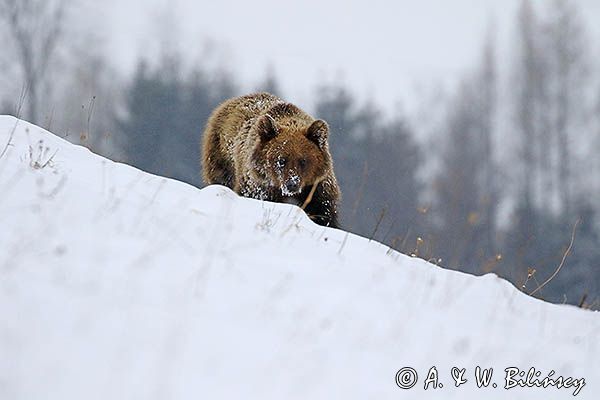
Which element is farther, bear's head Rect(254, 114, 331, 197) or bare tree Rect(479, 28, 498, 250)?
bare tree Rect(479, 28, 498, 250)

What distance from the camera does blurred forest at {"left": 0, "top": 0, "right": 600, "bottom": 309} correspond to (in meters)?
24.5

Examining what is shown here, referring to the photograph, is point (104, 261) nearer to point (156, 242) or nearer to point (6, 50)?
point (156, 242)

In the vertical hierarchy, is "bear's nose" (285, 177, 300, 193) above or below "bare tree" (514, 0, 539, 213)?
below

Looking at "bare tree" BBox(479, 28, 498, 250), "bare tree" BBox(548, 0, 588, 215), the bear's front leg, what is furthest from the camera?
"bare tree" BBox(479, 28, 498, 250)

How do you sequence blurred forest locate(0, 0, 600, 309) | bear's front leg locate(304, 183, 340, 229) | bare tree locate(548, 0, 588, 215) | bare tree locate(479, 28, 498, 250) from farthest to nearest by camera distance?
bare tree locate(479, 28, 498, 250)
bare tree locate(548, 0, 588, 215)
blurred forest locate(0, 0, 600, 309)
bear's front leg locate(304, 183, 340, 229)

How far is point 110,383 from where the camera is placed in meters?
2.74

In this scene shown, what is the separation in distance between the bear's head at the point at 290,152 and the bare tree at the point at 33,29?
20382 millimetres

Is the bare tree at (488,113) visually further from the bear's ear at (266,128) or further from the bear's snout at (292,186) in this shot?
the bear's snout at (292,186)

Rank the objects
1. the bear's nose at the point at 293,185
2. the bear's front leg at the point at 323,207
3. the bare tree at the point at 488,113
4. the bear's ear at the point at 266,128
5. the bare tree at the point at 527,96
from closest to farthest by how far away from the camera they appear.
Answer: the bear's nose at the point at 293,185, the bear's front leg at the point at 323,207, the bear's ear at the point at 266,128, the bare tree at the point at 527,96, the bare tree at the point at 488,113

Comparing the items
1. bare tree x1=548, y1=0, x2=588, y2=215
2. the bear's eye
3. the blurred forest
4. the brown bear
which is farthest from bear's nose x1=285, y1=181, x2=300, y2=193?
bare tree x1=548, y1=0, x2=588, y2=215

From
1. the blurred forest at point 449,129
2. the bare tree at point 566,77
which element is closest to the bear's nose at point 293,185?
the blurred forest at point 449,129

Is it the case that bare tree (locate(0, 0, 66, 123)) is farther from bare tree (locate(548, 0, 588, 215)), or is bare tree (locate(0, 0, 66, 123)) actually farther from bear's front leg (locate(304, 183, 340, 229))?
bear's front leg (locate(304, 183, 340, 229))

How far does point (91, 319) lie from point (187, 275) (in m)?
0.67

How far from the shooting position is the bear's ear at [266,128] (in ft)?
26.9
